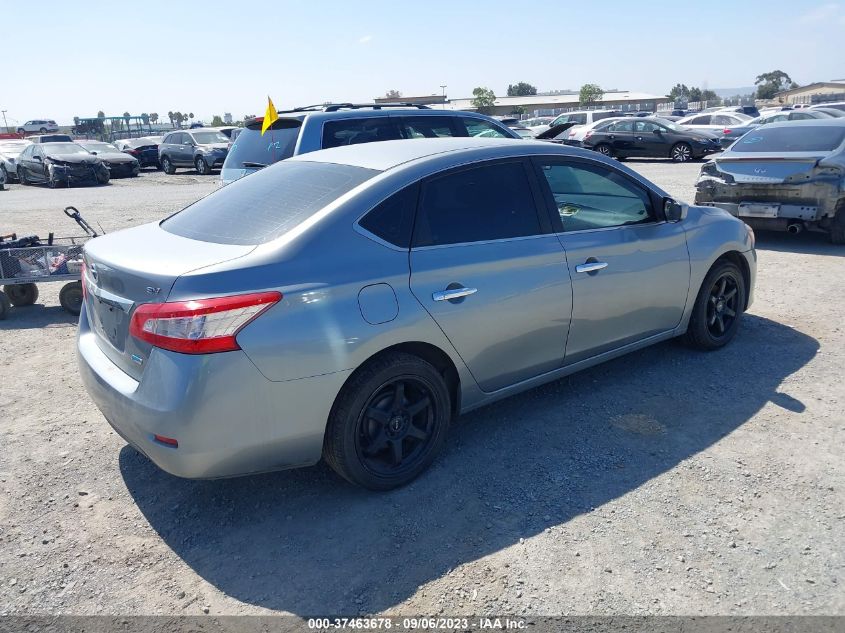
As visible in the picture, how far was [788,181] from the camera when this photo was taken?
341 inches

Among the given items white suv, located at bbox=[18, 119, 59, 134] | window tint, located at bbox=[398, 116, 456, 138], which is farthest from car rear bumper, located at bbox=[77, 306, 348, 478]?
white suv, located at bbox=[18, 119, 59, 134]

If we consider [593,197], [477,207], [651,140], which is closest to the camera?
[477,207]

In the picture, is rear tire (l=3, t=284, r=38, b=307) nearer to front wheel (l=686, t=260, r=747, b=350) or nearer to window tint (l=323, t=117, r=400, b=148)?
window tint (l=323, t=117, r=400, b=148)

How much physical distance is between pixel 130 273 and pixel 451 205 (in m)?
1.65

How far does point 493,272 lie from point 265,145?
16.5 ft

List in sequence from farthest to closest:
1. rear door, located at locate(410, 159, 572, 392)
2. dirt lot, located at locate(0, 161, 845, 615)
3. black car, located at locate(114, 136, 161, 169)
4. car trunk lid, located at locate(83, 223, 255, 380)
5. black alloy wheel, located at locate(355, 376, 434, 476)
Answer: black car, located at locate(114, 136, 161, 169) < rear door, located at locate(410, 159, 572, 392) < black alloy wheel, located at locate(355, 376, 434, 476) < car trunk lid, located at locate(83, 223, 255, 380) < dirt lot, located at locate(0, 161, 845, 615)

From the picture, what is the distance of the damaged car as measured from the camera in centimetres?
852

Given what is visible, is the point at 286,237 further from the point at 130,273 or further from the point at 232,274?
the point at 130,273

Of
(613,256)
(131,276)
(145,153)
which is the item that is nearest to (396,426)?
(131,276)

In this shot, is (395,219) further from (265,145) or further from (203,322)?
(265,145)

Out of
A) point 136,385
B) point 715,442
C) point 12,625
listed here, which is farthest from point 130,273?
point 715,442

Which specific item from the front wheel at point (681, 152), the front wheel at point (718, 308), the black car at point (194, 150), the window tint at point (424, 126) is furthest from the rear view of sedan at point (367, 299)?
the black car at point (194, 150)

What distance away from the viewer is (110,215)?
1412 cm

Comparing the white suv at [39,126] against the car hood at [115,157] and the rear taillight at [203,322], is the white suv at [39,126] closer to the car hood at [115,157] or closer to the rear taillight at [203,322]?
the car hood at [115,157]
